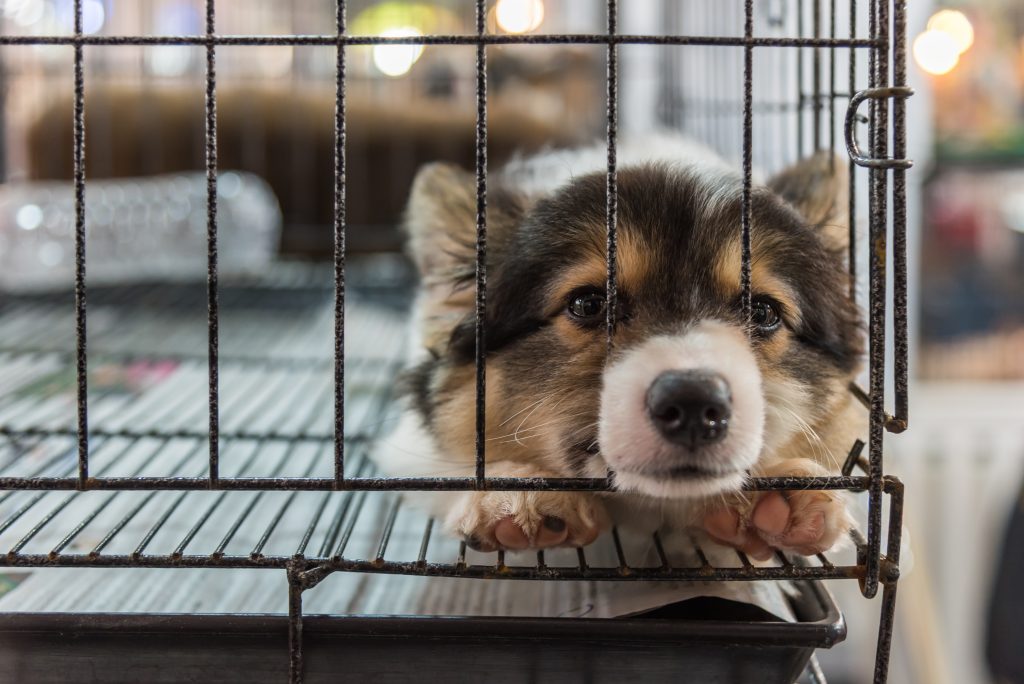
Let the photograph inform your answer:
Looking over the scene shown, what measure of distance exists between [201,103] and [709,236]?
11.3ft

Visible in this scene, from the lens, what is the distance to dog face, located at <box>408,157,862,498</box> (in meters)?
1.12

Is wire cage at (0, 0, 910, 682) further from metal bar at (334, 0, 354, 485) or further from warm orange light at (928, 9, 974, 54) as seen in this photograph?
warm orange light at (928, 9, 974, 54)

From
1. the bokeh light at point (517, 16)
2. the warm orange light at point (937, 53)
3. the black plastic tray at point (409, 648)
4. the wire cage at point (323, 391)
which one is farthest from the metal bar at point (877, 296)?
the bokeh light at point (517, 16)

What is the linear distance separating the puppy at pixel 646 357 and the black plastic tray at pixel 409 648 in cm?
15

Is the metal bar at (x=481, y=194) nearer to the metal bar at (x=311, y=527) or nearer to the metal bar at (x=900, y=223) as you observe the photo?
the metal bar at (x=311, y=527)

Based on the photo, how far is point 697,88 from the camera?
3422 mm

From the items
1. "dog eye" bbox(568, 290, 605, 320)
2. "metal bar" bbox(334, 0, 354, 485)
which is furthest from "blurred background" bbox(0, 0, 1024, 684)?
"metal bar" bbox(334, 0, 354, 485)

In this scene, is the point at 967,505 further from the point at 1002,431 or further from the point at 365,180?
the point at 365,180

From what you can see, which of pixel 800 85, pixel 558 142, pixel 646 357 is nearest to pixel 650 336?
pixel 646 357

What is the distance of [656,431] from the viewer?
3.57 ft

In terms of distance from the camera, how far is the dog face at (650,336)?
44.0 inches

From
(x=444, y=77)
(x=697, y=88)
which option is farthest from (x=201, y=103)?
(x=697, y=88)

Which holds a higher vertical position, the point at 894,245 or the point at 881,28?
the point at 881,28

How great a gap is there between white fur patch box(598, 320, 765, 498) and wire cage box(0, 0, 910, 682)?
39 millimetres
